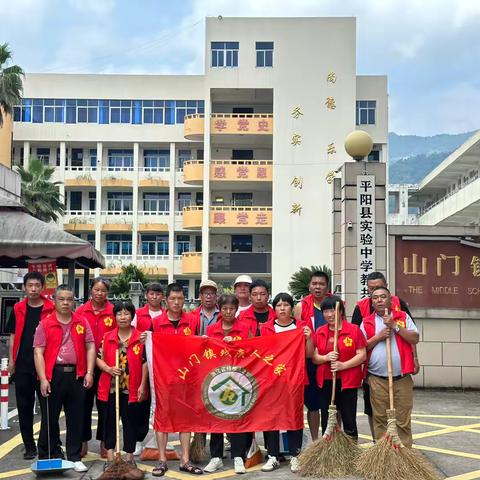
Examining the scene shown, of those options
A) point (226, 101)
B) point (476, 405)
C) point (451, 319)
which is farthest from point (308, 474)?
point (226, 101)

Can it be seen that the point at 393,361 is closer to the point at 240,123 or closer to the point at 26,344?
the point at 26,344

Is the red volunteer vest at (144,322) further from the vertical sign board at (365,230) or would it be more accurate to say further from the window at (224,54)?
the window at (224,54)

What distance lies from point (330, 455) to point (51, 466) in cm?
232

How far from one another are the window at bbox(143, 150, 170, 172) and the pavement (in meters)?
30.6

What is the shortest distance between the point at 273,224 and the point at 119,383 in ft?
101

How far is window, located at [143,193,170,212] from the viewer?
40000 mm

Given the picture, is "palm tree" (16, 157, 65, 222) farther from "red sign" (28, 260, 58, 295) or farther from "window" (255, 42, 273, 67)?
"red sign" (28, 260, 58, 295)

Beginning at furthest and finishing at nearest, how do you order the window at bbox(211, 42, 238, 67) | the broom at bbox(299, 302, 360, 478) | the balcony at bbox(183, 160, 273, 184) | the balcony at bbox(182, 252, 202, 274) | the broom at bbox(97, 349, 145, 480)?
the balcony at bbox(182, 252, 202, 274) < the window at bbox(211, 42, 238, 67) < the balcony at bbox(183, 160, 273, 184) < the broom at bbox(299, 302, 360, 478) < the broom at bbox(97, 349, 145, 480)

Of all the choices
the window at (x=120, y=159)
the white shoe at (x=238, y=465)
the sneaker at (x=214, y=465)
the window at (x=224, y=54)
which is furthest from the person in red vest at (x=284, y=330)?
the window at (x=120, y=159)

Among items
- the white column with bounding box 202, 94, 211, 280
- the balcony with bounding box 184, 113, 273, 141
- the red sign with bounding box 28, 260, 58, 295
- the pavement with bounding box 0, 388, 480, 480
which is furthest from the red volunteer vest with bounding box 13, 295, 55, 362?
the balcony with bounding box 184, 113, 273, 141

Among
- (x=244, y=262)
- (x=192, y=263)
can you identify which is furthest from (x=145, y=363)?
(x=192, y=263)

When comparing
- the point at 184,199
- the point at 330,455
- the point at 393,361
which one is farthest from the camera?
the point at 184,199

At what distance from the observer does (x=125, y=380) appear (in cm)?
590

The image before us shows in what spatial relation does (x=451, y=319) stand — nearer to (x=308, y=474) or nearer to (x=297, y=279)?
(x=308, y=474)
